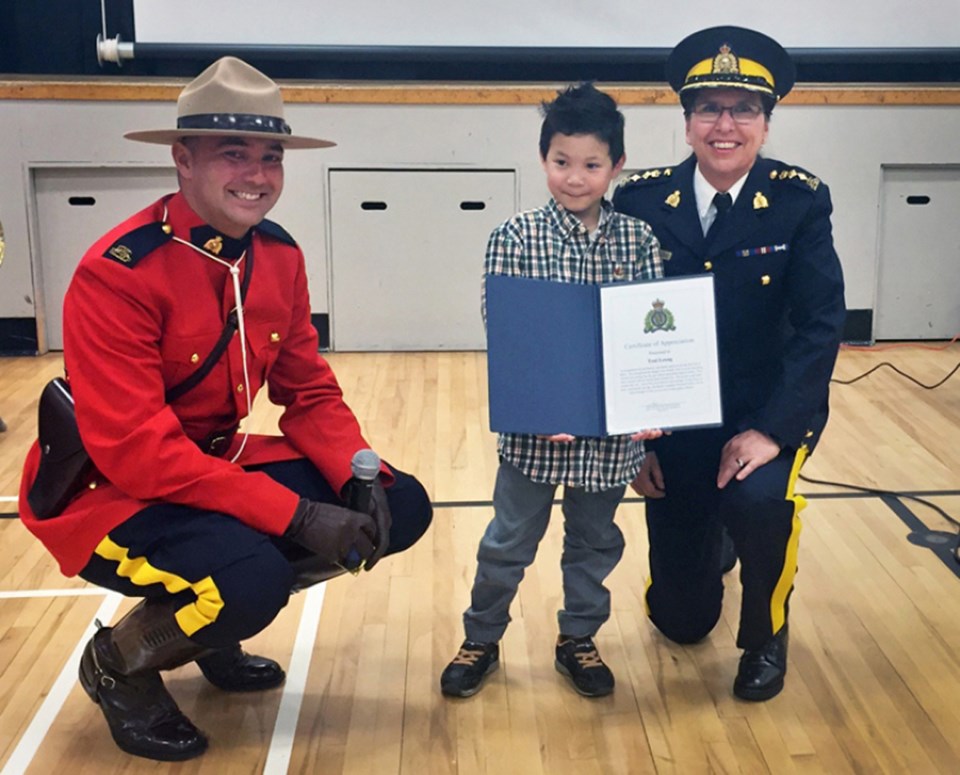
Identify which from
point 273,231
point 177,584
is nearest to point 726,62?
point 273,231

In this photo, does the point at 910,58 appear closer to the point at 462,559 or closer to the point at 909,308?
the point at 909,308

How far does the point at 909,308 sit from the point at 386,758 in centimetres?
413

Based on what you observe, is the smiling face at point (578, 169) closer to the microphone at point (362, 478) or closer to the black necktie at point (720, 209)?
the black necktie at point (720, 209)

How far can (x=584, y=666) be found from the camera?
2.38m

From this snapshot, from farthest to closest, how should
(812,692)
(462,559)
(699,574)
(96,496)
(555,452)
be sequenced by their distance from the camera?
(462,559)
(699,574)
(812,692)
(555,452)
(96,496)

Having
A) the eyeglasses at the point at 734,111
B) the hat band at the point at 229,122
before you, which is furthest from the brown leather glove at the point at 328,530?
the eyeglasses at the point at 734,111

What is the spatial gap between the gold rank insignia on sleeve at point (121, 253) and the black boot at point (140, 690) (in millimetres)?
610

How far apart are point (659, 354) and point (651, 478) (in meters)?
0.40

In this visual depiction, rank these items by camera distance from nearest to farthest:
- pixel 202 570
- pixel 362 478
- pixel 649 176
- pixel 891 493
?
pixel 202 570
pixel 362 478
pixel 649 176
pixel 891 493

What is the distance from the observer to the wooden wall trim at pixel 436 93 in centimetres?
507

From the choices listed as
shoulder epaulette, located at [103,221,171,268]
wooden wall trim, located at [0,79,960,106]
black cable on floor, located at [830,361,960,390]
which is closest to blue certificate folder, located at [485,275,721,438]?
shoulder epaulette, located at [103,221,171,268]

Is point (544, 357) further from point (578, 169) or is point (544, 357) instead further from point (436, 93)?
point (436, 93)

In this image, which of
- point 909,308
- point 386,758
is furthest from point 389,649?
point 909,308

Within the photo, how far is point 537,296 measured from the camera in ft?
7.03
